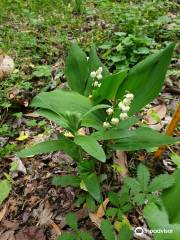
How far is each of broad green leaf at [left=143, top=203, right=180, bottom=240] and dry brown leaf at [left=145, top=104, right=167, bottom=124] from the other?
2.92 feet

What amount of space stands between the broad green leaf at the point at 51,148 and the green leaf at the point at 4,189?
22.6 inches

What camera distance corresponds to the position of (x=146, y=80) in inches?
72.3

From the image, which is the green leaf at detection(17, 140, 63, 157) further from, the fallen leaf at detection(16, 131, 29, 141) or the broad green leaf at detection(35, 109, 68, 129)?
the fallen leaf at detection(16, 131, 29, 141)

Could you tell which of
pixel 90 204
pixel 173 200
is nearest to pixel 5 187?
pixel 90 204

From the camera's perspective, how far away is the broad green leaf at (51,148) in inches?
65.7

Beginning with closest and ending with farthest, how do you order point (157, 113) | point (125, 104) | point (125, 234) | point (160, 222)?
point (160, 222)
point (125, 234)
point (125, 104)
point (157, 113)

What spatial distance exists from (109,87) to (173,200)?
620mm

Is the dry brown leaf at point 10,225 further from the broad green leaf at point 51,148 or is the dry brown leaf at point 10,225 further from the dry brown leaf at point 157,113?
the dry brown leaf at point 157,113

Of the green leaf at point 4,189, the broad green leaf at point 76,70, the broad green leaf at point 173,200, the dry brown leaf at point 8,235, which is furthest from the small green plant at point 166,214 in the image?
the green leaf at point 4,189

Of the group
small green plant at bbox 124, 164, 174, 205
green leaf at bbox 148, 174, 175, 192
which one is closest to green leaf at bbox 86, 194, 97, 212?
small green plant at bbox 124, 164, 174, 205

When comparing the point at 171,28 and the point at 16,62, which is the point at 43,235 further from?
the point at 171,28

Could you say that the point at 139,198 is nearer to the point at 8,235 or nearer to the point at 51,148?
the point at 51,148

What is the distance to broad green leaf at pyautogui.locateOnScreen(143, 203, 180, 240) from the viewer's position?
4.48 feet

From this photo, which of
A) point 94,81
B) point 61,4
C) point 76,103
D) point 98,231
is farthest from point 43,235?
point 61,4
